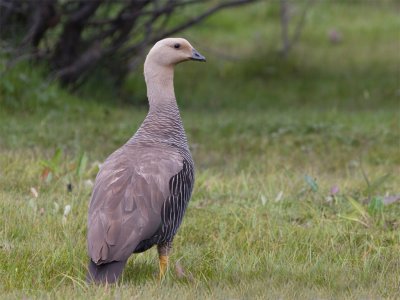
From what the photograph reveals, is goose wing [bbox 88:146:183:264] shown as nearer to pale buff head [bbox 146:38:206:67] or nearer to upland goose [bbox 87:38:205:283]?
upland goose [bbox 87:38:205:283]

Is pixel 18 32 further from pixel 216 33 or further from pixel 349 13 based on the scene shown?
pixel 349 13

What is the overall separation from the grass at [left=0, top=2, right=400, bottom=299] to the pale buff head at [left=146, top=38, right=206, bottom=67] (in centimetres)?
102

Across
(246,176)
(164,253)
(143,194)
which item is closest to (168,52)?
(143,194)

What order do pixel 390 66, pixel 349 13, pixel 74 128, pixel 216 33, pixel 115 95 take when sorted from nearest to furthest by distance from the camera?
pixel 74 128
pixel 115 95
pixel 390 66
pixel 216 33
pixel 349 13

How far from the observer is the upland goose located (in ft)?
13.6

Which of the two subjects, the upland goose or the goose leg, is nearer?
the upland goose

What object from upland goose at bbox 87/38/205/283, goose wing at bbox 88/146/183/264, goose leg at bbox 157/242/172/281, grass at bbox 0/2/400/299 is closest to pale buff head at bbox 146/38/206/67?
upland goose at bbox 87/38/205/283

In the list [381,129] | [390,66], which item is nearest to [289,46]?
[390,66]

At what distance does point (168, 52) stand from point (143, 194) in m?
1.12

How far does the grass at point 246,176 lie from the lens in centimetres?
447

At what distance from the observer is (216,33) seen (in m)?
14.4

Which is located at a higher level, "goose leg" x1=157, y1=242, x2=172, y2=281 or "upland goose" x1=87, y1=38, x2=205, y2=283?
"upland goose" x1=87, y1=38, x2=205, y2=283

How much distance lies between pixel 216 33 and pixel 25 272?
1032cm

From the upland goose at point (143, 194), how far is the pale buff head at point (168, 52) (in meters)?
0.08
